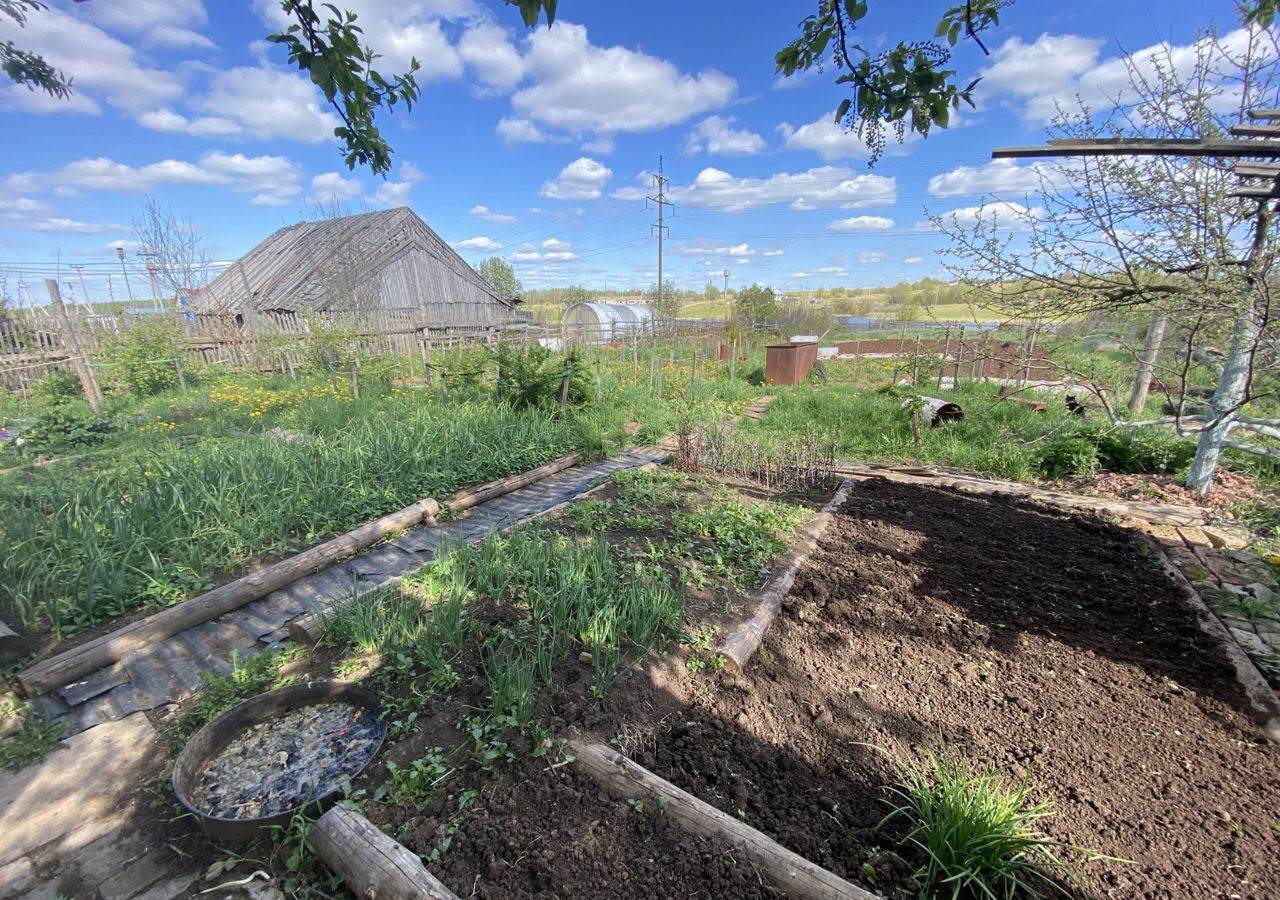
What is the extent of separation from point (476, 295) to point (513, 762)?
981 inches

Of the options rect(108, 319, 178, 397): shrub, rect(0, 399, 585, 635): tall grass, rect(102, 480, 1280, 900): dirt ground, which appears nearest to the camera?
rect(102, 480, 1280, 900): dirt ground

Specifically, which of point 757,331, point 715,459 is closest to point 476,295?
point 757,331

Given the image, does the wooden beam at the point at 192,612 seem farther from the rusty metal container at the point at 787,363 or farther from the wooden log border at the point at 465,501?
the rusty metal container at the point at 787,363

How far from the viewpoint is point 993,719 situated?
2260mm

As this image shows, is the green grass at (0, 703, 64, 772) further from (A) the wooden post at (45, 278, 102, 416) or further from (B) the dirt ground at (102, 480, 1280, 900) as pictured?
(A) the wooden post at (45, 278, 102, 416)

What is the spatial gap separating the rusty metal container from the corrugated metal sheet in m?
11.5

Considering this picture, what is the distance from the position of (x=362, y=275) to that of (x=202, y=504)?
1633 centimetres

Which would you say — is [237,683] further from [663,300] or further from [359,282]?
[663,300]

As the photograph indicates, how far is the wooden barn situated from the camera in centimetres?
1647

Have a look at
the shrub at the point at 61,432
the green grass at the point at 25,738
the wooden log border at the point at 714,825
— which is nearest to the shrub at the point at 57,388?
the shrub at the point at 61,432

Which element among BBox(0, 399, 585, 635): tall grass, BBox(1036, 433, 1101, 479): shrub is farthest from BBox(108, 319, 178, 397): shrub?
BBox(1036, 433, 1101, 479): shrub

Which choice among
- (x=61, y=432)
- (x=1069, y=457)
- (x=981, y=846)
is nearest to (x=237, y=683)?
(x=981, y=846)

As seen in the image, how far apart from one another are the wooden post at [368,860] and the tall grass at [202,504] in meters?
2.44

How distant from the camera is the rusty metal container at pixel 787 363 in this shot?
12.7m
